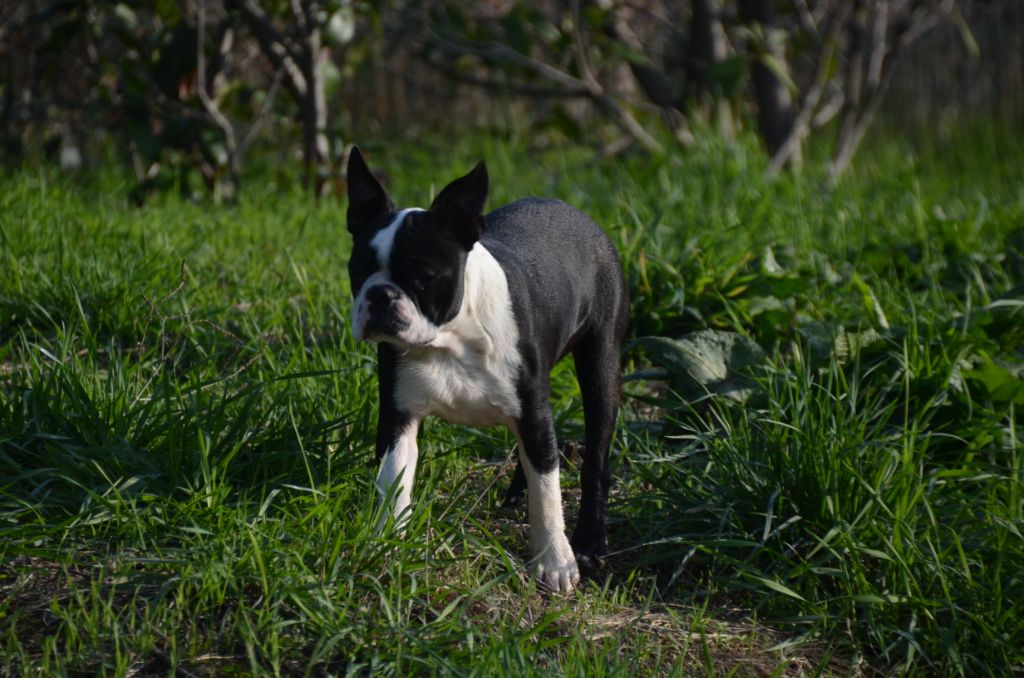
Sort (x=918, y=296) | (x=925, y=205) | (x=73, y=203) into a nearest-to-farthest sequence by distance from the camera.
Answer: (x=918, y=296) < (x=73, y=203) < (x=925, y=205)

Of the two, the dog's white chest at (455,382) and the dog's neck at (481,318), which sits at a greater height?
the dog's neck at (481,318)

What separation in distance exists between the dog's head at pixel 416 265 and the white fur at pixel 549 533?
48cm

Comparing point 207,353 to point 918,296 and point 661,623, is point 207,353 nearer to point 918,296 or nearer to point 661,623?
point 661,623

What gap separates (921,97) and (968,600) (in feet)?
30.6

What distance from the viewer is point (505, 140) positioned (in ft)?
26.2

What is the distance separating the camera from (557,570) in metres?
2.96

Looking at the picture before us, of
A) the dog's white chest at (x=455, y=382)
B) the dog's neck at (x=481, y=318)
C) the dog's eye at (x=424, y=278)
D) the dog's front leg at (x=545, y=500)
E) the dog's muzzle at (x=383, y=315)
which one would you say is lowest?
the dog's front leg at (x=545, y=500)

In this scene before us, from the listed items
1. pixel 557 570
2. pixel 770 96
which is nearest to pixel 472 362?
pixel 557 570

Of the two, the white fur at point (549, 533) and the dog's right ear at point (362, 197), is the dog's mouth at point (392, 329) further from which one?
the white fur at point (549, 533)

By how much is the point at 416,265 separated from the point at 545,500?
2.33 ft

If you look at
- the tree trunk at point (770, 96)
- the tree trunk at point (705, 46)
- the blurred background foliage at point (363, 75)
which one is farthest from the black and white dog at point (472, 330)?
the tree trunk at point (770, 96)

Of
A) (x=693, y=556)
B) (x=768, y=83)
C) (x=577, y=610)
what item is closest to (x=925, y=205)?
(x=768, y=83)

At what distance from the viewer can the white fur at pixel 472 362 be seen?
110 inches

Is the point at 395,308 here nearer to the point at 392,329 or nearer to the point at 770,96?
the point at 392,329
